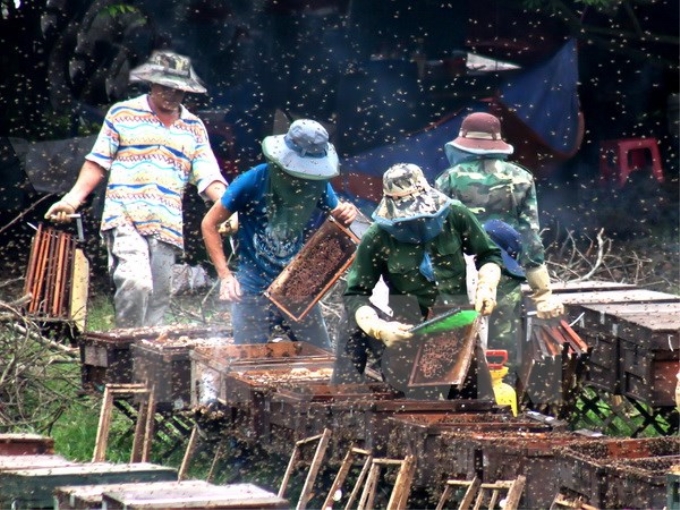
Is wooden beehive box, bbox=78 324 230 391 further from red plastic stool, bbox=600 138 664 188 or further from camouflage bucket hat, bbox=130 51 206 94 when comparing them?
red plastic stool, bbox=600 138 664 188

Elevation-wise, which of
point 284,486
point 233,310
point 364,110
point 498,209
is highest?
point 364,110

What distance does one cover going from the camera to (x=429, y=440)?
6.45 metres

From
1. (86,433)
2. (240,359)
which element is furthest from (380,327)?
(86,433)

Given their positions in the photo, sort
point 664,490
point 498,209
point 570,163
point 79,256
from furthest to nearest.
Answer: point 570,163 < point 79,256 < point 498,209 < point 664,490

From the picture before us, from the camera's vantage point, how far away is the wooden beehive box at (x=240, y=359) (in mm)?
8281

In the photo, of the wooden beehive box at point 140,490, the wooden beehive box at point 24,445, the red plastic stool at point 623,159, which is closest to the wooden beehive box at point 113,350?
the wooden beehive box at point 24,445

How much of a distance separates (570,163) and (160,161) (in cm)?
628

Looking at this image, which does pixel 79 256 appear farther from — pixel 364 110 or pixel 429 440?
pixel 429 440

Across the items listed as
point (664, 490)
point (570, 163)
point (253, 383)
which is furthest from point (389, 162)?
point (664, 490)

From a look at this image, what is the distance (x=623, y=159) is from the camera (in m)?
15.0

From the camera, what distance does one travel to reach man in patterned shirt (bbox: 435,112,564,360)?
862 cm

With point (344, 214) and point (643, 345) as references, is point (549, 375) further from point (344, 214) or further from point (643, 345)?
point (344, 214)

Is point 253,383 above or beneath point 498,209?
beneath

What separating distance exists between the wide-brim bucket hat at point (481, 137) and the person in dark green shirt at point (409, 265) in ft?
3.68
